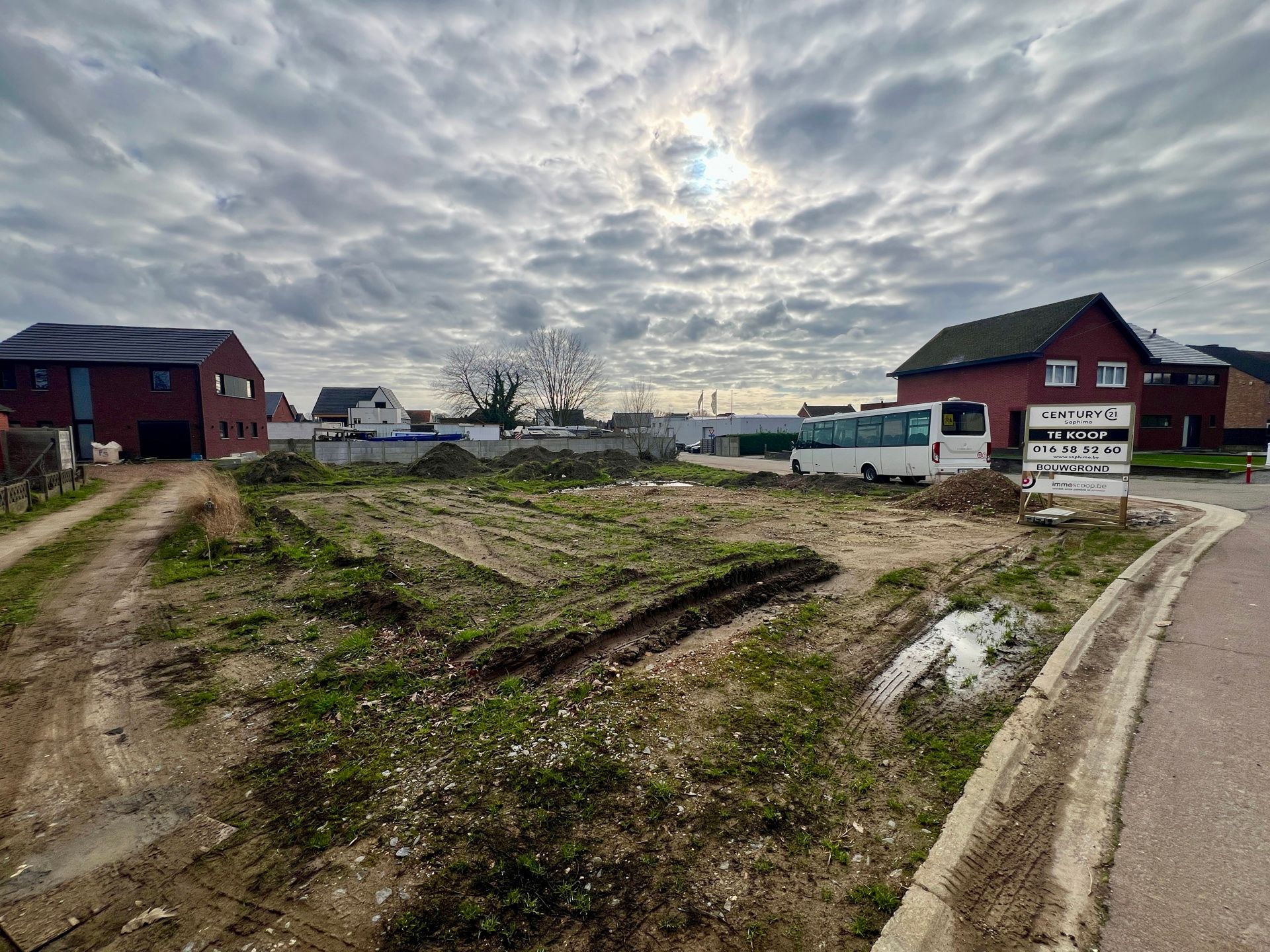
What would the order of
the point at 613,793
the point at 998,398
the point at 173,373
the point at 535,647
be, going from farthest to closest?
the point at 173,373 < the point at 998,398 < the point at 535,647 < the point at 613,793

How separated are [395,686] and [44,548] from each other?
32.5 ft

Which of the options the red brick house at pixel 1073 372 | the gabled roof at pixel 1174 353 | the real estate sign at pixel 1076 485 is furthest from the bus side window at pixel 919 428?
the gabled roof at pixel 1174 353

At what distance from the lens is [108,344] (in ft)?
106

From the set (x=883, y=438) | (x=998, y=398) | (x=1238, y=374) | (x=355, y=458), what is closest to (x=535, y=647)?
(x=883, y=438)

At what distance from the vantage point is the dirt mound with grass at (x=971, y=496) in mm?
12344

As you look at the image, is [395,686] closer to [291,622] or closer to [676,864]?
[291,622]

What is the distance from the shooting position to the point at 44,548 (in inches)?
382

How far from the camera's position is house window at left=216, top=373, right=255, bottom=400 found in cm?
3495

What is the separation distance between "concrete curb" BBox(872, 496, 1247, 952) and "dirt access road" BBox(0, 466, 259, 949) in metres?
3.24

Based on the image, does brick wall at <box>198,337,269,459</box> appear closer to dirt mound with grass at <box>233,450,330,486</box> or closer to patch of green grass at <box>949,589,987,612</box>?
dirt mound with grass at <box>233,450,330,486</box>

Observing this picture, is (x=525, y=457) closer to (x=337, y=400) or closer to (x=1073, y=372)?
(x=1073, y=372)

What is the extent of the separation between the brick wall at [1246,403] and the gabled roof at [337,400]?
3417 inches

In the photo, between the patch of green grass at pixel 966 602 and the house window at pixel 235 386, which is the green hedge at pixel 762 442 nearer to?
the house window at pixel 235 386

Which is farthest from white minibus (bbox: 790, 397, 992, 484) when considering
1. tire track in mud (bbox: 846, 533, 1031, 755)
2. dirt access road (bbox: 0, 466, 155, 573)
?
dirt access road (bbox: 0, 466, 155, 573)
